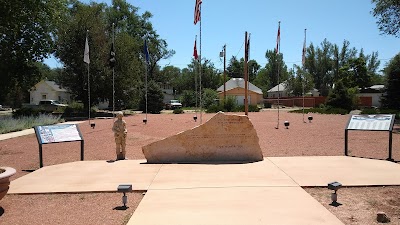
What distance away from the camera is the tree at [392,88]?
41.2 m

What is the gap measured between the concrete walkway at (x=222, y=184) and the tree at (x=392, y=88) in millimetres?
36227

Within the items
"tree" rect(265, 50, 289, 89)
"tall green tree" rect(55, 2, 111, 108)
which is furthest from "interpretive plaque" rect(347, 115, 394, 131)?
"tree" rect(265, 50, 289, 89)

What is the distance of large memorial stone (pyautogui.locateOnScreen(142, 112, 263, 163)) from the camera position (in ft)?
31.7

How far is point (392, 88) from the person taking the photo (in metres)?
41.7

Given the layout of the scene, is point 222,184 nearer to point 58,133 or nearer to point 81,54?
point 58,133

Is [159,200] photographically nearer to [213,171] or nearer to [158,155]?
[213,171]

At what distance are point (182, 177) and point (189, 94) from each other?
5878cm

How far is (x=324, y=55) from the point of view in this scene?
73938mm

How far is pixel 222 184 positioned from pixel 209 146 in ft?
8.83

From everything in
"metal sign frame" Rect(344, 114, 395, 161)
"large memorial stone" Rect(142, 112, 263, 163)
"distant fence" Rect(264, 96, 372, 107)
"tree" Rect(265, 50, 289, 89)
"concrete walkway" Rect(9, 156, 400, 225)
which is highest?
"tree" Rect(265, 50, 289, 89)

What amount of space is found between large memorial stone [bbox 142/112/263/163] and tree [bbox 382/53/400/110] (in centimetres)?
3722

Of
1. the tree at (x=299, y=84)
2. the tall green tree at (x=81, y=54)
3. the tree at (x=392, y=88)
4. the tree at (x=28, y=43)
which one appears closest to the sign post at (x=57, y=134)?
the tree at (x=28, y=43)

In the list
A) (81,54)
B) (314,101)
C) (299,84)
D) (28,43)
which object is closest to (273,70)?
(299,84)

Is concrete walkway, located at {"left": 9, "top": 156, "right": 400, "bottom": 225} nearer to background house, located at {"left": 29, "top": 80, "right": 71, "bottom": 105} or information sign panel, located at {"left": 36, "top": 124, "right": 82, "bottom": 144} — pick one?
information sign panel, located at {"left": 36, "top": 124, "right": 82, "bottom": 144}
